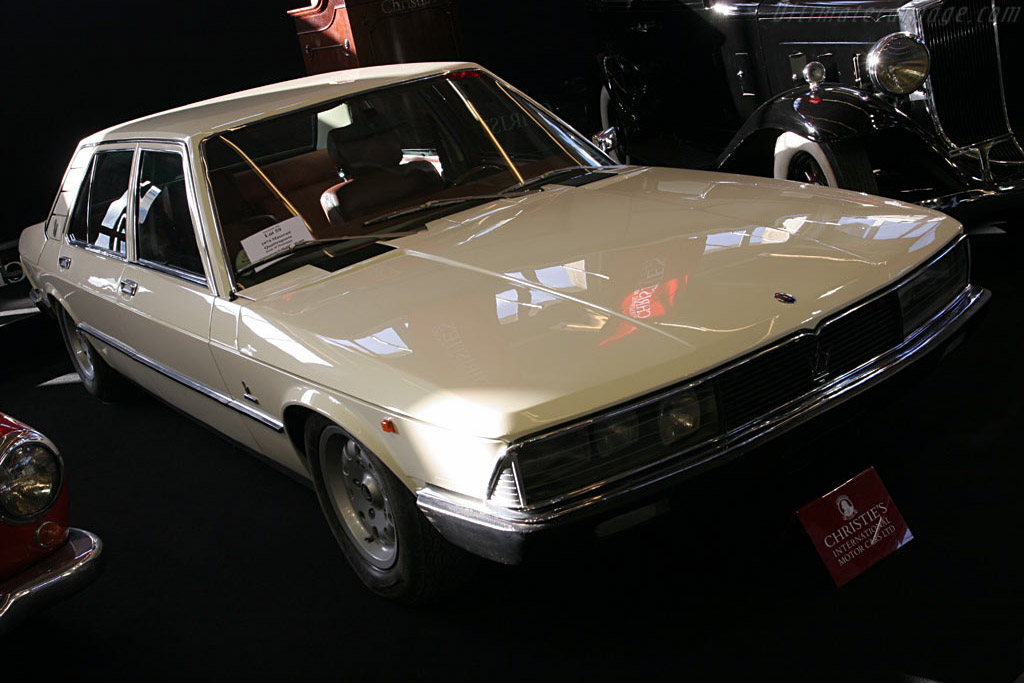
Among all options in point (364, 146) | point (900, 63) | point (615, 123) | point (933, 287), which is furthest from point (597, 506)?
point (615, 123)

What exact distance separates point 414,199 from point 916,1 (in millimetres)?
2655

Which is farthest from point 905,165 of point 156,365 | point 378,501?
point 156,365

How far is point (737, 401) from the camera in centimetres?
224

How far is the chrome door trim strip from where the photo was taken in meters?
2.96

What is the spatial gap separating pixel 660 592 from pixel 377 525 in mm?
840

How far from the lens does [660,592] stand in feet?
8.68

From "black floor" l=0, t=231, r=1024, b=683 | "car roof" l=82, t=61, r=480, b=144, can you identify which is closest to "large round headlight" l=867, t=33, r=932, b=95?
"black floor" l=0, t=231, r=1024, b=683

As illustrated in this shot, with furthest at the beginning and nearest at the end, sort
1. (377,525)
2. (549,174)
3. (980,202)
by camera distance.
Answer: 1. (980,202)
2. (549,174)
3. (377,525)

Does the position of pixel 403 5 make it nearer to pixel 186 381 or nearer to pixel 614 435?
pixel 186 381

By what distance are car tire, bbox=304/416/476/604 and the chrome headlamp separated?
71 cm

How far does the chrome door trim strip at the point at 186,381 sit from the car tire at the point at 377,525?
Answer: 207 mm

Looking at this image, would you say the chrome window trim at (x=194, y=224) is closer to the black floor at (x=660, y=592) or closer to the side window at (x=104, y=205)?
the side window at (x=104, y=205)

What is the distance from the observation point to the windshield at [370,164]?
10.1 ft

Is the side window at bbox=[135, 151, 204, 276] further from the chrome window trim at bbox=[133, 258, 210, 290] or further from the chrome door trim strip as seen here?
the chrome door trim strip
